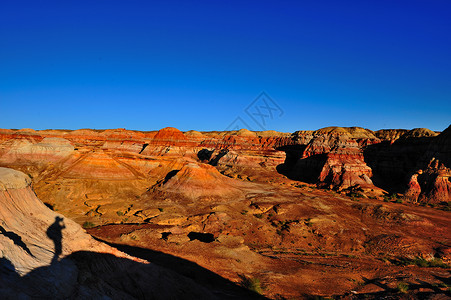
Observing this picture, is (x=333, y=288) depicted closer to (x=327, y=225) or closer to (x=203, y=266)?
(x=203, y=266)

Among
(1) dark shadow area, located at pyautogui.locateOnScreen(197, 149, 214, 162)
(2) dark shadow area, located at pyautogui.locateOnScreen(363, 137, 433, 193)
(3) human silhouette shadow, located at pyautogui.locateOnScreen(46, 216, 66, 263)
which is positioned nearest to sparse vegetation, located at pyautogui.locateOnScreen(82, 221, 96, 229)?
(3) human silhouette shadow, located at pyautogui.locateOnScreen(46, 216, 66, 263)

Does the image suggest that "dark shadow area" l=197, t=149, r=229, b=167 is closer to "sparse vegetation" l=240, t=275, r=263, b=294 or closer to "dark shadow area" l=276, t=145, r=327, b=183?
"dark shadow area" l=276, t=145, r=327, b=183

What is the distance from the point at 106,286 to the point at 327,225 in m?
23.4

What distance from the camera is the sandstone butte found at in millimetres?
8867

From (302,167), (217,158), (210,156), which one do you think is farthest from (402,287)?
(210,156)

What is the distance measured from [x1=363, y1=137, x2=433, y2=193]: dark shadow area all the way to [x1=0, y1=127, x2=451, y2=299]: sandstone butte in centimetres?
24

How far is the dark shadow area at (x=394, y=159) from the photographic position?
167 ft

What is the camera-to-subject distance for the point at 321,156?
5925 cm

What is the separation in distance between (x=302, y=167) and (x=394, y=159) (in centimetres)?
2055

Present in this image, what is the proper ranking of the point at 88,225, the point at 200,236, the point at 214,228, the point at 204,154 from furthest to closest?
1. the point at 204,154
2. the point at 214,228
3. the point at 200,236
4. the point at 88,225

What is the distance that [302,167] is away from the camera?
62125 mm

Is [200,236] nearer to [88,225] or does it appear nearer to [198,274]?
[198,274]

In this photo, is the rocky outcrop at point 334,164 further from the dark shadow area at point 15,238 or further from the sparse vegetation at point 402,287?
the dark shadow area at point 15,238

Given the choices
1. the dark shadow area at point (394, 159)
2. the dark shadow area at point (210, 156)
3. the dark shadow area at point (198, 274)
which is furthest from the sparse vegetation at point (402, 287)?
the dark shadow area at point (210, 156)
